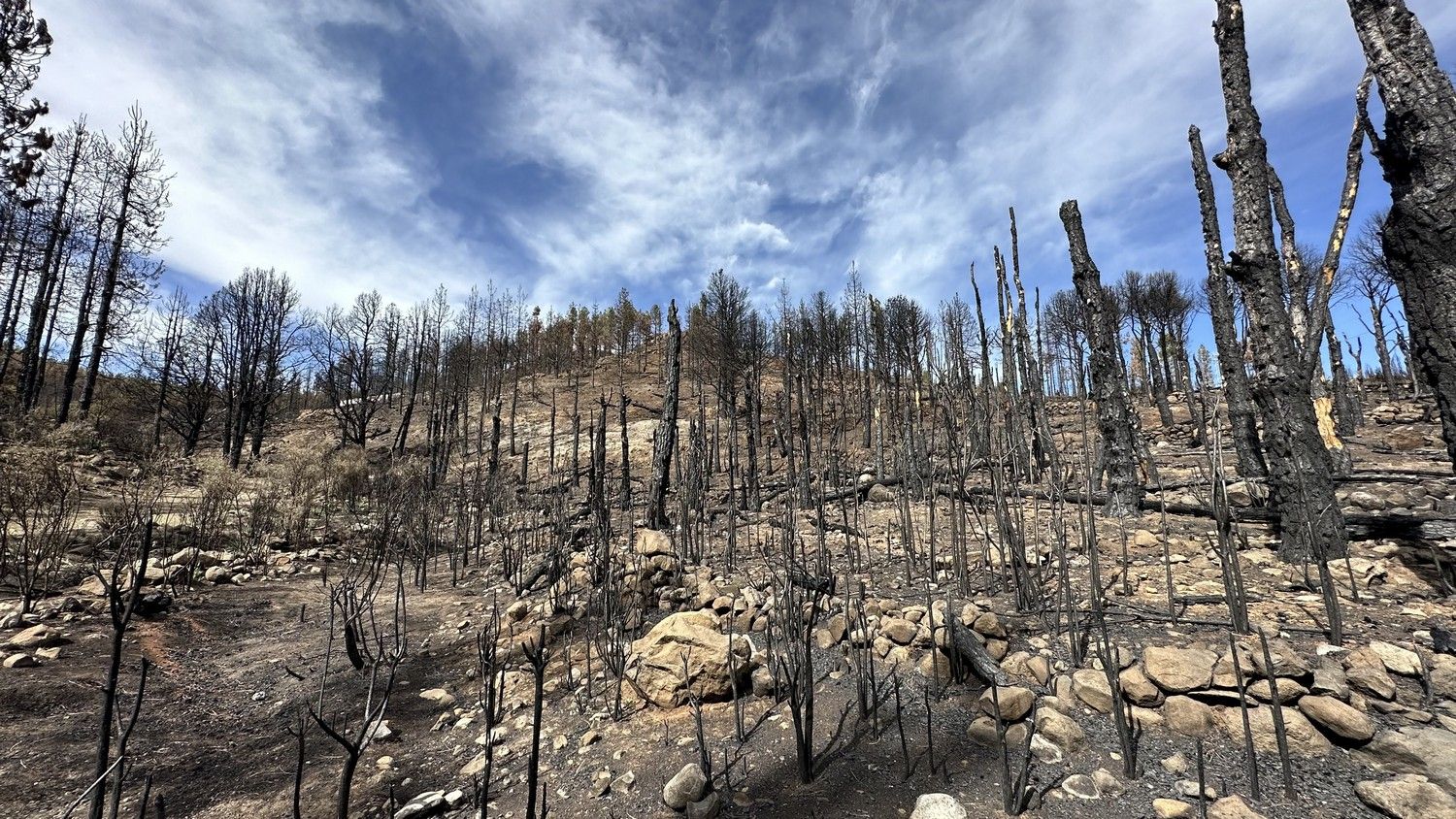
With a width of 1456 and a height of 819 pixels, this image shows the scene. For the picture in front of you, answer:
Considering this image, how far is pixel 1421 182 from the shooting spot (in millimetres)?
3596

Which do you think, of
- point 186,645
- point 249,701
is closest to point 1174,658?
point 249,701

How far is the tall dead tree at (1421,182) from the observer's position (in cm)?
346

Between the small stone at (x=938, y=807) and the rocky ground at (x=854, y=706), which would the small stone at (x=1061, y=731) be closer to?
the rocky ground at (x=854, y=706)

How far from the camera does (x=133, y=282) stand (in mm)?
17719

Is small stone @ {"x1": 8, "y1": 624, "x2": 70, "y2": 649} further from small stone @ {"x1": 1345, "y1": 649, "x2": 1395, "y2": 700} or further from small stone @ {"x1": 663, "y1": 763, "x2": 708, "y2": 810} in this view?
small stone @ {"x1": 1345, "y1": 649, "x2": 1395, "y2": 700}

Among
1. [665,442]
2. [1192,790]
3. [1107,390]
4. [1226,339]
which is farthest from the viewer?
[665,442]

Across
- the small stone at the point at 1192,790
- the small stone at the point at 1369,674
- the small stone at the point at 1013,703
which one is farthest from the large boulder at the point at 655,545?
the small stone at the point at 1369,674

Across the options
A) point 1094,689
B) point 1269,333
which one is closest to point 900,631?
point 1094,689

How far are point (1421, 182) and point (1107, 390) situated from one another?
4246mm

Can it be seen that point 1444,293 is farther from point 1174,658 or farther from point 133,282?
point 133,282

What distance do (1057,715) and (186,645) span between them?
24.7 ft

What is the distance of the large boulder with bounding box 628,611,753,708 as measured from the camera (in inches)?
137

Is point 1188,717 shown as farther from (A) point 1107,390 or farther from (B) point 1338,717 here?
(A) point 1107,390

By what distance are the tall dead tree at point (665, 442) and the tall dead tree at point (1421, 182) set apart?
8.71 meters
